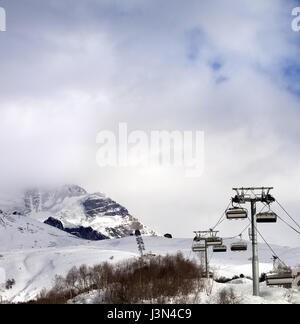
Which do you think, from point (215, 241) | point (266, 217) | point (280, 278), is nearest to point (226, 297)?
point (280, 278)

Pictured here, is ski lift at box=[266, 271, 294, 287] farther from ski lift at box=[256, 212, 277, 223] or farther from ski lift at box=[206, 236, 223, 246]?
ski lift at box=[206, 236, 223, 246]

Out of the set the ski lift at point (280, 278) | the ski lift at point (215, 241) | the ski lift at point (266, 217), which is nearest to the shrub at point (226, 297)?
the ski lift at point (280, 278)

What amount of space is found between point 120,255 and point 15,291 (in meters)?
41.3

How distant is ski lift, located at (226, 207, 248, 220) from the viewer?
38.7 metres

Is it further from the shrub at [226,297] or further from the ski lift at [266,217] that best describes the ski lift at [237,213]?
the shrub at [226,297]

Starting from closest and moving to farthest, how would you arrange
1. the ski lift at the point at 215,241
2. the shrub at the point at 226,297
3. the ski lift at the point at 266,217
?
the ski lift at the point at 266,217 < the shrub at the point at 226,297 < the ski lift at the point at 215,241

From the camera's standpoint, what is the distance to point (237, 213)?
127 ft

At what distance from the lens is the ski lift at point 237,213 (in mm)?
38656

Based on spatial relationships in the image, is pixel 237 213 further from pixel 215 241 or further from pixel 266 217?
pixel 215 241

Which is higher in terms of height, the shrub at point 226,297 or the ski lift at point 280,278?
the ski lift at point 280,278

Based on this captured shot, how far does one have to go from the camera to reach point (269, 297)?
137 feet
